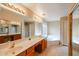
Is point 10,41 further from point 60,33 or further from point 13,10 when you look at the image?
point 60,33

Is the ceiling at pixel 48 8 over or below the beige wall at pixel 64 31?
over

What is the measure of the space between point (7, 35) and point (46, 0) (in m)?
1.50

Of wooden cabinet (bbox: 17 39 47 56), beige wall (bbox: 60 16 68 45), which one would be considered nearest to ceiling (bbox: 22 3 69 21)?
beige wall (bbox: 60 16 68 45)

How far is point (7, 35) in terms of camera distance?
98.7 inches

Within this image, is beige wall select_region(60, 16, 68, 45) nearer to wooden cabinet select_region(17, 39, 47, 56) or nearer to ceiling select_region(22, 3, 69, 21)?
ceiling select_region(22, 3, 69, 21)

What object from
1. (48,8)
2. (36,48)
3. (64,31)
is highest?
(48,8)

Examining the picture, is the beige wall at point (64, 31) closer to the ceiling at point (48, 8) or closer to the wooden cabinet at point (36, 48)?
the ceiling at point (48, 8)

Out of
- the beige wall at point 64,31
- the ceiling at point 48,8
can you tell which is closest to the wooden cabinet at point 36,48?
the ceiling at point 48,8

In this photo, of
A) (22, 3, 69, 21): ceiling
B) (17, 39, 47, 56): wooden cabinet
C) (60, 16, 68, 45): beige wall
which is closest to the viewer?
(17, 39, 47, 56): wooden cabinet

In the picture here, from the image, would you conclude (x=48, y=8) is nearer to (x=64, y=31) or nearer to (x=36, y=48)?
(x=36, y=48)

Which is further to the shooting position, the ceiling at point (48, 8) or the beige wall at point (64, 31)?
the beige wall at point (64, 31)

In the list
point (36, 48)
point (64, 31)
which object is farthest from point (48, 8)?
point (64, 31)

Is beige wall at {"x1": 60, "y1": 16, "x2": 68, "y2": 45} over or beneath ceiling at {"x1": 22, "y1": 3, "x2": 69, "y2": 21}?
beneath

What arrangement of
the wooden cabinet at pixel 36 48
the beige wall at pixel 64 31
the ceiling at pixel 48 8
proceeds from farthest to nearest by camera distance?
the beige wall at pixel 64 31 < the ceiling at pixel 48 8 < the wooden cabinet at pixel 36 48
